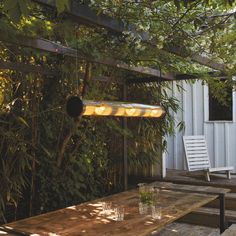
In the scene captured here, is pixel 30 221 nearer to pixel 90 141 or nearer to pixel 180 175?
pixel 90 141

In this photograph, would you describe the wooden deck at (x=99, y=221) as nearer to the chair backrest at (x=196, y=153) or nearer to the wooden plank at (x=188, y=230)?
the wooden plank at (x=188, y=230)

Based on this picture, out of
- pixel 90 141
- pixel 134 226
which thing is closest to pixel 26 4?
pixel 134 226

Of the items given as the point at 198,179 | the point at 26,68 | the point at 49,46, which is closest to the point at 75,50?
the point at 49,46

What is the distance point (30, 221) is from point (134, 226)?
2.45ft

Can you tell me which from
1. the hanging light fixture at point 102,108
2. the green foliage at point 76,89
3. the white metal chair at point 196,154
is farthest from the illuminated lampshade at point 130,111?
the white metal chair at point 196,154

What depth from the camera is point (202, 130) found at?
23.3ft

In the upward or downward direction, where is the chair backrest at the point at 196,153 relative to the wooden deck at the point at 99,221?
upward

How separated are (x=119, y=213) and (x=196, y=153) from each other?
3.69 metres

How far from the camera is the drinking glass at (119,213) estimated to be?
8.96 ft

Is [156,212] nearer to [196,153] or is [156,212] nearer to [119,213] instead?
[119,213]

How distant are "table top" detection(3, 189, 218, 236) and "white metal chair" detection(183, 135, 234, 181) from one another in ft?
8.81

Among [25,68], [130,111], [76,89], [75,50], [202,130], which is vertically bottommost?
[202,130]

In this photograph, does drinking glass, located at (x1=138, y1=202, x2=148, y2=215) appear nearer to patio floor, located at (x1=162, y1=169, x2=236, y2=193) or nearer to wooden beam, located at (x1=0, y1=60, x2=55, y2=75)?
wooden beam, located at (x1=0, y1=60, x2=55, y2=75)

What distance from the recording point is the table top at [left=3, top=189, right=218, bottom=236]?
242cm
